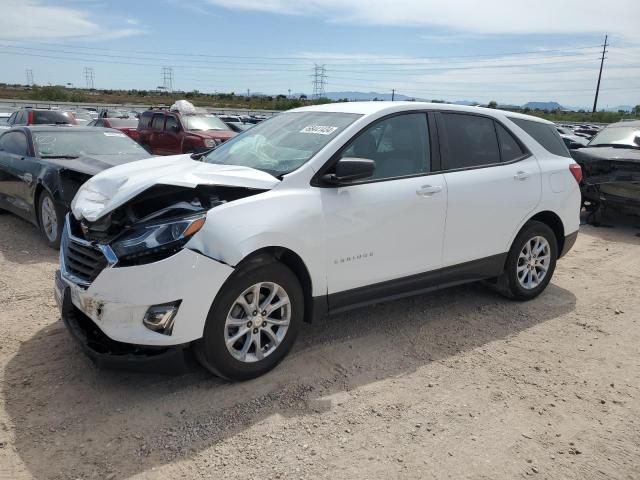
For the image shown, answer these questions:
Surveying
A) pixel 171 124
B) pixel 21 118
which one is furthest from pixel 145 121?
pixel 21 118

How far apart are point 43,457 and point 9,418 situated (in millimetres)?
473

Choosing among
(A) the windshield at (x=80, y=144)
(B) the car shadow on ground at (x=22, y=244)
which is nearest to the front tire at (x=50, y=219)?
(B) the car shadow on ground at (x=22, y=244)

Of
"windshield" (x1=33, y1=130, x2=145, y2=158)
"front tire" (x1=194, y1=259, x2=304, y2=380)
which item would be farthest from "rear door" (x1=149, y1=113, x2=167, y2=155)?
"front tire" (x1=194, y1=259, x2=304, y2=380)

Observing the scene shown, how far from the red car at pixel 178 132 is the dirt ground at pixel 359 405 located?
10214mm

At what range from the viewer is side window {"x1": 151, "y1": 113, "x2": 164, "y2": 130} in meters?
15.7

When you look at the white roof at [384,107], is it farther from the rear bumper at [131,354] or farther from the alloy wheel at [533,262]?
the rear bumper at [131,354]

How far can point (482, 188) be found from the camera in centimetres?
454

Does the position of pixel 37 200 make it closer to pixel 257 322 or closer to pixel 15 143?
pixel 15 143

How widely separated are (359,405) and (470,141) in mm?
2540

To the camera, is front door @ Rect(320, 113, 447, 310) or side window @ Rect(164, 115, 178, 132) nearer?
front door @ Rect(320, 113, 447, 310)

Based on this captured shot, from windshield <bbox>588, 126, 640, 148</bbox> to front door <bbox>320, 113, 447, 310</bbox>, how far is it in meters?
6.70

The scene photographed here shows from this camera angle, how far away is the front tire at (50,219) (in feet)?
20.2

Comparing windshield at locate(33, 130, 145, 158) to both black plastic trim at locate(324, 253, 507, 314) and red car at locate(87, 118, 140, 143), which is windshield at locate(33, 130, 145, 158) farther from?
red car at locate(87, 118, 140, 143)

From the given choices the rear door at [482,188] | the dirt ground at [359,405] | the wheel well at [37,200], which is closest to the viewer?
the dirt ground at [359,405]
